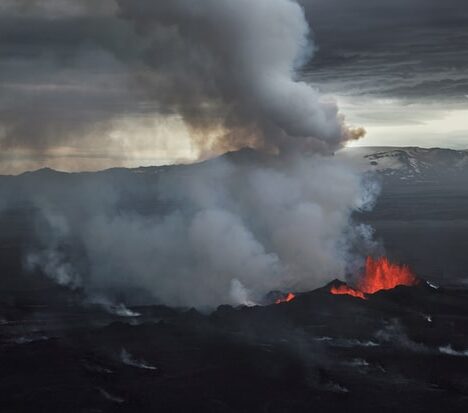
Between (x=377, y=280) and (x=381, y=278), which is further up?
(x=381, y=278)

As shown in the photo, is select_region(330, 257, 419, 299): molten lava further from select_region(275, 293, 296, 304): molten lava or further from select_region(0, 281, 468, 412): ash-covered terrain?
select_region(275, 293, 296, 304): molten lava

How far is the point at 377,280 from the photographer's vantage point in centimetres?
17712

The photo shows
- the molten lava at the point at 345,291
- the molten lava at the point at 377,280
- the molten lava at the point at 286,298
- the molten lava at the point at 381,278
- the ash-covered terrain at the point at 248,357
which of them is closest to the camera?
the ash-covered terrain at the point at 248,357

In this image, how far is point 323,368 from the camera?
110 metres

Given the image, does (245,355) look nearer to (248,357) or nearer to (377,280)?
(248,357)

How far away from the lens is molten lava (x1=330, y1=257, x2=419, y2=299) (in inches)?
6225

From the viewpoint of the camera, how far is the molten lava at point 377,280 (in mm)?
158125

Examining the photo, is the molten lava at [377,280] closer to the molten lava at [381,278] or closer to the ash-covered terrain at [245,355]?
the molten lava at [381,278]

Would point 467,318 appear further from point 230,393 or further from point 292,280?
point 230,393

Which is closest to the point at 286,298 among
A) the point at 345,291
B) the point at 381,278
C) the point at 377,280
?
the point at 345,291

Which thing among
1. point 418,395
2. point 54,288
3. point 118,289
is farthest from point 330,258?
point 418,395

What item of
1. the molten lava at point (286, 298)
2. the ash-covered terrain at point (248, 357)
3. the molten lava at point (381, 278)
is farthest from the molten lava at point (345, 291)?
the molten lava at point (381, 278)

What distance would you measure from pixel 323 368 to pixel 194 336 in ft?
91.1

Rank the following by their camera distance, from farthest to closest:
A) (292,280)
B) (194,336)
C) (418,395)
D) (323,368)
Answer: (292,280), (194,336), (323,368), (418,395)
